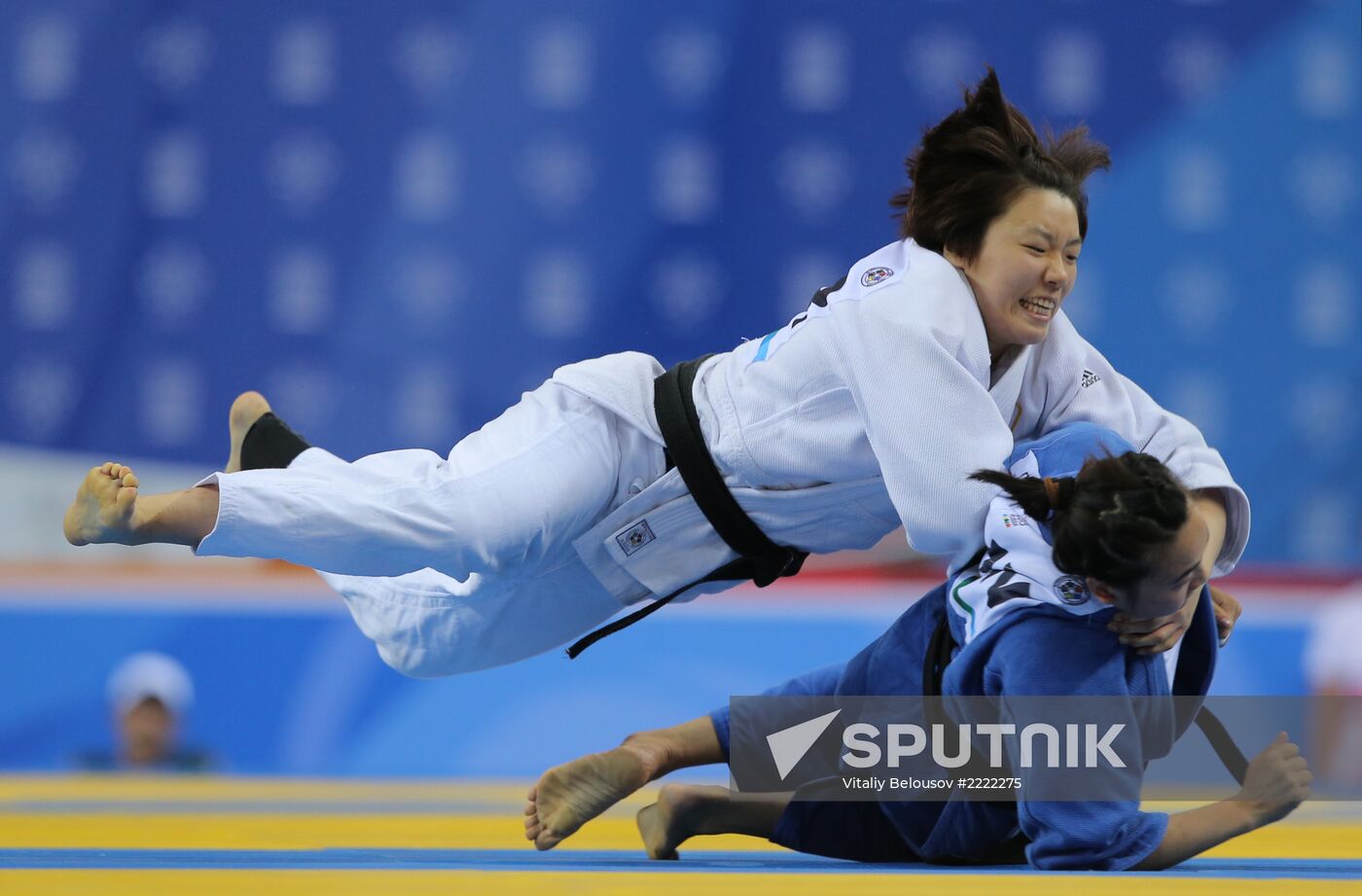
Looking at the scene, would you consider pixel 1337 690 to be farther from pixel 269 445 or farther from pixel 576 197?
pixel 269 445

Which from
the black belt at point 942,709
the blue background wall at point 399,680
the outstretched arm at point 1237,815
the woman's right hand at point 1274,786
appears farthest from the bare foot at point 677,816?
the blue background wall at point 399,680

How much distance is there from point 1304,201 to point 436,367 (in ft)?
8.58

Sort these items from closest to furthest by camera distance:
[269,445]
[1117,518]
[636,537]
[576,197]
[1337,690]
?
[1117,518] < [636,537] < [269,445] < [1337,690] < [576,197]

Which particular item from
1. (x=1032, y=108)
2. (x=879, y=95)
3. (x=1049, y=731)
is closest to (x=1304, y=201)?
(x=1032, y=108)

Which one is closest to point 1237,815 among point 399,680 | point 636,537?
point 636,537

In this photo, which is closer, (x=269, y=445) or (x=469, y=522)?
(x=469, y=522)

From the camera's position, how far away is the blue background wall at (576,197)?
436 centimetres

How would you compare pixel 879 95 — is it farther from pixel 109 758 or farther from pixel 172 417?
pixel 109 758

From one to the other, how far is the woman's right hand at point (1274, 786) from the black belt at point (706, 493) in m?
0.71

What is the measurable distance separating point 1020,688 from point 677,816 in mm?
517

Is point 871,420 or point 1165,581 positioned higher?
point 871,420

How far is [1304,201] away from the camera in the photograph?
447cm

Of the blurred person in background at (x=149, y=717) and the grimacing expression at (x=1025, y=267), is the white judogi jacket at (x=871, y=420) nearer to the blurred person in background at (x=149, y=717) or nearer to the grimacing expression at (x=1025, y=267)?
the grimacing expression at (x=1025, y=267)

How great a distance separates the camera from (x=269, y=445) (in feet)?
7.66
